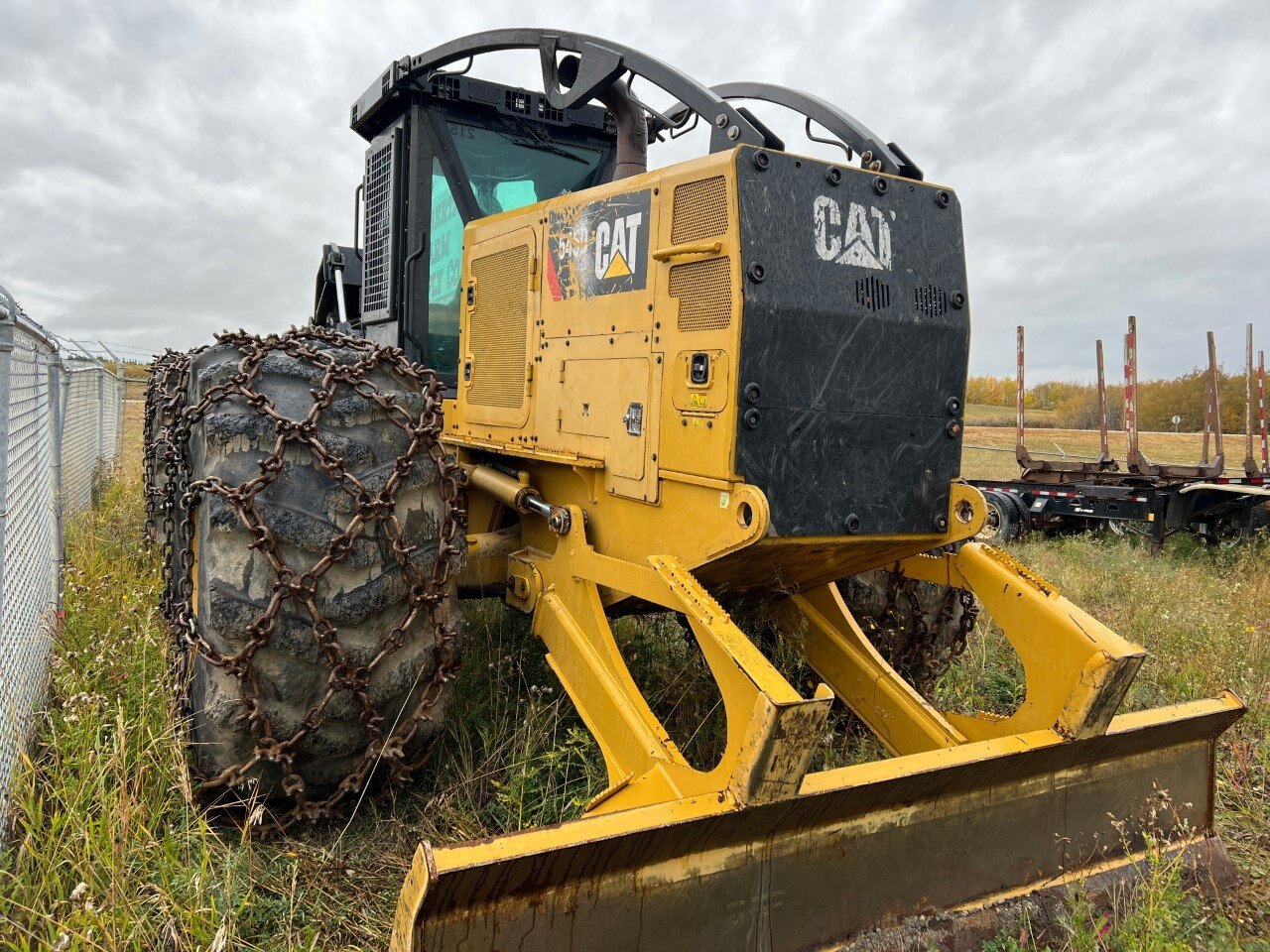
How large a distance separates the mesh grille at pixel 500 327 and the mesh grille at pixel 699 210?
0.96 m

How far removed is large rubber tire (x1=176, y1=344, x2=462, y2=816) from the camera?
107 inches

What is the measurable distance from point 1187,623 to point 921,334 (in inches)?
152

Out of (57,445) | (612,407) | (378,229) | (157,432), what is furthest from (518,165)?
(57,445)

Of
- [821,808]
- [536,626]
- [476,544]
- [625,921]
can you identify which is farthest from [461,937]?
[476,544]

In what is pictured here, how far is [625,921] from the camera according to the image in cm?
232

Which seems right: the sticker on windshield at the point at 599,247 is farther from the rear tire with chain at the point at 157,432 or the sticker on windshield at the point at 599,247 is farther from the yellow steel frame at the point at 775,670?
the rear tire with chain at the point at 157,432

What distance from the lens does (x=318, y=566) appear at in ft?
8.96

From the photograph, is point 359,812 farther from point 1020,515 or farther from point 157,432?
point 1020,515

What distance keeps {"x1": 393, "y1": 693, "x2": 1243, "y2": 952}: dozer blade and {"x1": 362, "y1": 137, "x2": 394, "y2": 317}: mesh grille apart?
3271mm

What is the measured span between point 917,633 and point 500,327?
215 cm

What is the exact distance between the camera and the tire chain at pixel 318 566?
2.71 metres

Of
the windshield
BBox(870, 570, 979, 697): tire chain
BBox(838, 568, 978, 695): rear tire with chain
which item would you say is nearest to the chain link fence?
the windshield

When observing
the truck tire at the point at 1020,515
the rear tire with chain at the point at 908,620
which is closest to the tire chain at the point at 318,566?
the rear tire with chain at the point at 908,620

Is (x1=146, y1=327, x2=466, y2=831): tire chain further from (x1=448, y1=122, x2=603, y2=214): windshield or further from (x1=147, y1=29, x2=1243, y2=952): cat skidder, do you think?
(x1=448, y1=122, x2=603, y2=214): windshield
